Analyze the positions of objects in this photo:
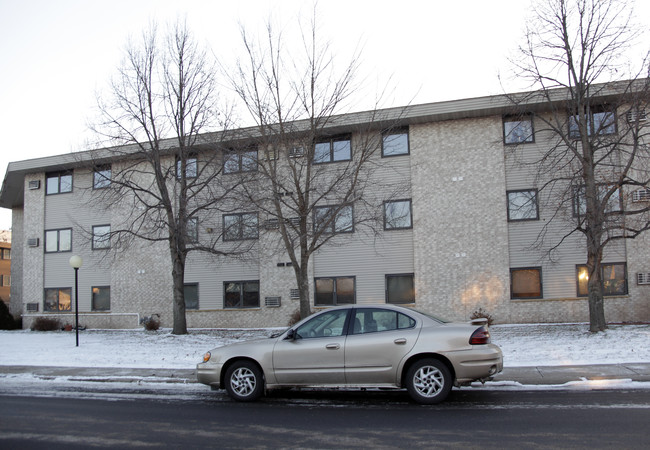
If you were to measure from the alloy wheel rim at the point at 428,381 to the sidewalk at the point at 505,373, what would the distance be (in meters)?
2.47

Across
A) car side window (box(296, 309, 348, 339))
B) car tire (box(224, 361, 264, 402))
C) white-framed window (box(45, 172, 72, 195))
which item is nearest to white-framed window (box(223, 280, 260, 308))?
white-framed window (box(45, 172, 72, 195))

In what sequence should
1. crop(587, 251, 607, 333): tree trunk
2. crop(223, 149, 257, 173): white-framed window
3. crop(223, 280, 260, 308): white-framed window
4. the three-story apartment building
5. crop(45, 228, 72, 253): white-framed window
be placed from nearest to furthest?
1. crop(587, 251, 607, 333): tree trunk
2. crop(223, 149, 257, 173): white-framed window
3. the three-story apartment building
4. crop(223, 280, 260, 308): white-framed window
5. crop(45, 228, 72, 253): white-framed window

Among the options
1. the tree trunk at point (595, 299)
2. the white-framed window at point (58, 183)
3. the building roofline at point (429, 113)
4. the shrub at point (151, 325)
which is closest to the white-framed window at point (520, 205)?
the building roofline at point (429, 113)

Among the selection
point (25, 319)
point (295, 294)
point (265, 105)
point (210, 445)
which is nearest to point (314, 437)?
point (210, 445)

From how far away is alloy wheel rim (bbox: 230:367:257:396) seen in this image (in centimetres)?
852

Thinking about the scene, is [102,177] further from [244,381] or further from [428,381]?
[428,381]

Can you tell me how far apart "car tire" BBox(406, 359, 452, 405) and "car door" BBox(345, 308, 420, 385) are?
261 millimetres

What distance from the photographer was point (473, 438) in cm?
598

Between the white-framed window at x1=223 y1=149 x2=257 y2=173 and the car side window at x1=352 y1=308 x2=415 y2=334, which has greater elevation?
the white-framed window at x1=223 y1=149 x2=257 y2=173

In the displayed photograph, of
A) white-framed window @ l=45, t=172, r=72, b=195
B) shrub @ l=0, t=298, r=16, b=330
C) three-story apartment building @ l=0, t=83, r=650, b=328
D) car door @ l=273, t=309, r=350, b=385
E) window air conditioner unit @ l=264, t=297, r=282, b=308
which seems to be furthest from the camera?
white-framed window @ l=45, t=172, r=72, b=195

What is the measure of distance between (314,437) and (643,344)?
1008 centimetres

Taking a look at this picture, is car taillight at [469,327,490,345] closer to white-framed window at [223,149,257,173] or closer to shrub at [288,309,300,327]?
white-framed window at [223,149,257,173]

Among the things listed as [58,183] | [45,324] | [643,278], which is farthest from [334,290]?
[58,183]

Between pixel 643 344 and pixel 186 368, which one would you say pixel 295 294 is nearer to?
pixel 186 368
